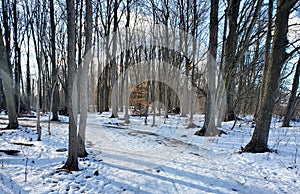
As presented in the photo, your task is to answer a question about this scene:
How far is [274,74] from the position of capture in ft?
16.3

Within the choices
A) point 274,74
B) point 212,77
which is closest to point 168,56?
point 212,77

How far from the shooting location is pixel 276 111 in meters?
14.2

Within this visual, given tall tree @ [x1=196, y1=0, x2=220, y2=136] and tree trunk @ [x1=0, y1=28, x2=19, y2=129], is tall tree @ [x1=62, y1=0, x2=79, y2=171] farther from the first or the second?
tall tree @ [x1=196, y1=0, x2=220, y2=136]

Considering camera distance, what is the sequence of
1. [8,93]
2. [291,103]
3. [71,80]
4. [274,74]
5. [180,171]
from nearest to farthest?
[71,80] → [180,171] → [274,74] → [8,93] → [291,103]

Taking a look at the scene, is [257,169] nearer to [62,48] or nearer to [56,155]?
[56,155]

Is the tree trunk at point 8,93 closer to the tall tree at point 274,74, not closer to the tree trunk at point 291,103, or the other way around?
the tall tree at point 274,74

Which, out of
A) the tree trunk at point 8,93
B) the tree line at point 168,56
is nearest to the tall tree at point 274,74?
the tree line at point 168,56

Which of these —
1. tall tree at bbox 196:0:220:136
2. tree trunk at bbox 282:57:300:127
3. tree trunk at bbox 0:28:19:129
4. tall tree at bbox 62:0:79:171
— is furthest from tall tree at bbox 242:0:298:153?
tree trunk at bbox 0:28:19:129

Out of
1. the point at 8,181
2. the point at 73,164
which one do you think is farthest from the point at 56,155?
the point at 8,181

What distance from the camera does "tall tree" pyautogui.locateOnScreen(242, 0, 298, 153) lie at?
4879 millimetres

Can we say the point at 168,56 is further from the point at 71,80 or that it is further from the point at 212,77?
the point at 71,80

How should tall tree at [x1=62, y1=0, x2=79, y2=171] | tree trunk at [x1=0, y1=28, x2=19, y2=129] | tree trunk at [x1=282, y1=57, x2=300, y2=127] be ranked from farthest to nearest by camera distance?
tree trunk at [x1=282, y1=57, x2=300, y2=127]
tree trunk at [x1=0, y1=28, x2=19, y2=129]
tall tree at [x1=62, y1=0, x2=79, y2=171]

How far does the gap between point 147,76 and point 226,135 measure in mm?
13558

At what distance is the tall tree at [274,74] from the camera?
488 centimetres
